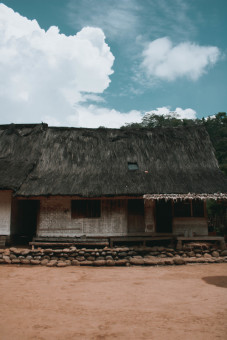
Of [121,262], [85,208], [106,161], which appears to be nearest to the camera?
[121,262]

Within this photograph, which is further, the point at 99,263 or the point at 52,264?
the point at 99,263

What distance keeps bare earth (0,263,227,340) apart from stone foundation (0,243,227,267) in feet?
3.60

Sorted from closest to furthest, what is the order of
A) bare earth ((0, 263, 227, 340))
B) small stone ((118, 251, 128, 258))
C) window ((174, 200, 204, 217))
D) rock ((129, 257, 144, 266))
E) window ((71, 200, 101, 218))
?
bare earth ((0, 263, 227, 340)) < rock ((129, 257, 144, 266)) < small stone ((118, 251, 128, 258)) < window ((71, 200, 101, 218)) < window ((174, 200, 204, 217))

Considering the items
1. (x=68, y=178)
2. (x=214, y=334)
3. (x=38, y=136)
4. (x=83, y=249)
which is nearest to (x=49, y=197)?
(x=68, y=178)

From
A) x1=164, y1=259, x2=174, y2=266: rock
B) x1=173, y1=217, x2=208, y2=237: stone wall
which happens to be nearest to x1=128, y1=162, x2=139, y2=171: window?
x1=173, y1=217, x2=208, y2=237: stone wall

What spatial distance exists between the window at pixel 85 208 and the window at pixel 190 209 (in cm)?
333

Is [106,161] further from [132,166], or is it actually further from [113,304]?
[113,304]

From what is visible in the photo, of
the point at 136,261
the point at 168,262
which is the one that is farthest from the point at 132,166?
the point at 168,262

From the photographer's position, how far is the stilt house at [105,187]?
34.8 ft

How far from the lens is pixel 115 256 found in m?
10.4

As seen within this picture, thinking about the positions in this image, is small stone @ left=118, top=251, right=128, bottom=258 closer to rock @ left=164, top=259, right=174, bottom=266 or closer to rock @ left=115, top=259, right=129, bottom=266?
rock @ left=115, top=259, right=129, bottom=266

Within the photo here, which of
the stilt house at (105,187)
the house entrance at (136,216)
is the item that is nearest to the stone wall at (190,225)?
the stilt house at (105,187)

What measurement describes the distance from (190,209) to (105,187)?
12.5ft

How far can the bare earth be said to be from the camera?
162 inches
